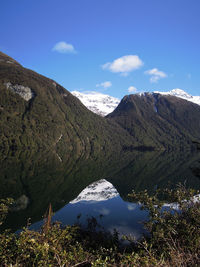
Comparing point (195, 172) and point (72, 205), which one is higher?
point (195, 172)

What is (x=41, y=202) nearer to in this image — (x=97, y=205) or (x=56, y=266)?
(x=97, y=205)

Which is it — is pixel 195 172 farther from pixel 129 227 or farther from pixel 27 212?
pixel 27 212

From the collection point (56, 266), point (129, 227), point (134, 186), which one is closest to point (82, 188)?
point (134, 186)

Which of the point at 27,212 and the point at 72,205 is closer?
the point at 27,212

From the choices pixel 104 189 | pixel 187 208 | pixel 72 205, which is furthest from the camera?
pixel 104 189

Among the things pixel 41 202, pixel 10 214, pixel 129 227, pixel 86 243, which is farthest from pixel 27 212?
pixel 86 243

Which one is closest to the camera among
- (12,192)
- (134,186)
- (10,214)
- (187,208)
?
(187,208)

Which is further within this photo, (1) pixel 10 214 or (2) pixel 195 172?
(1) pixel 10 214

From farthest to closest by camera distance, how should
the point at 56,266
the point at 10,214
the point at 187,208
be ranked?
the point at 10,214, the point at 187,208, the point at 56,266

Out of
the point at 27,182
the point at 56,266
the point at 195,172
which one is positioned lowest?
the point at 27,182
